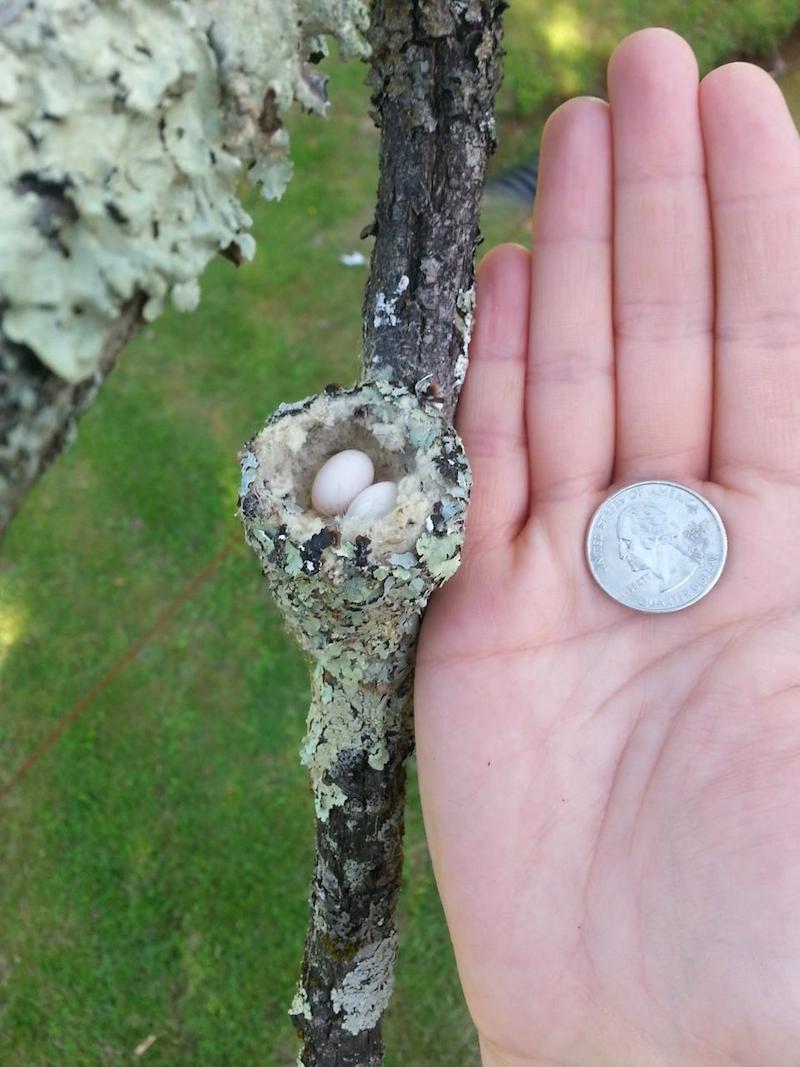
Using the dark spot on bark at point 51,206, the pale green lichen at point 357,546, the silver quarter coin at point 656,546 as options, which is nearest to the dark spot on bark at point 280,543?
the pale green lichen at point 357,546

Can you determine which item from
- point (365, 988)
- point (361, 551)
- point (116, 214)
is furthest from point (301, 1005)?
point (116, 214)

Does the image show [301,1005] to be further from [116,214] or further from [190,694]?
[116,214]

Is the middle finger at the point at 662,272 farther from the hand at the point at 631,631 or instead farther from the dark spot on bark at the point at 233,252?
the dark spot on bark at the point at 233,252

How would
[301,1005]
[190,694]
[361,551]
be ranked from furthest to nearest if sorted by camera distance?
[190,694] → [301,1005] → [361,551]

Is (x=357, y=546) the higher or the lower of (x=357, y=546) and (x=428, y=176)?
the lower

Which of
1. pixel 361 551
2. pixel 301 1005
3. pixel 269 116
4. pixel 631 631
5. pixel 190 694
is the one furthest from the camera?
pixel 190 694

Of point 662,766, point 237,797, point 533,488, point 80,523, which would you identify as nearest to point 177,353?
point 80,523

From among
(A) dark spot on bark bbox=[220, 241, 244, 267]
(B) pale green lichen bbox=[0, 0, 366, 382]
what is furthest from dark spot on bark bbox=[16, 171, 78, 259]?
(A) dark spot on bark bbox=[220, 241, 244, 267]

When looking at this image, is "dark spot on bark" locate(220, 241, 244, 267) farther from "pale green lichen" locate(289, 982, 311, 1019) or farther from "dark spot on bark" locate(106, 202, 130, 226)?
"pale green lichen" locate(289, 982, 311, 1019)

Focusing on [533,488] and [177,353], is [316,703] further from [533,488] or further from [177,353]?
[177,353]
